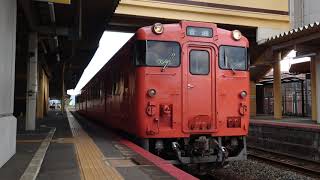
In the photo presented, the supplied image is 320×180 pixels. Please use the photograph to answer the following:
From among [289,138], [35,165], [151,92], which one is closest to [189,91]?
[151,92]

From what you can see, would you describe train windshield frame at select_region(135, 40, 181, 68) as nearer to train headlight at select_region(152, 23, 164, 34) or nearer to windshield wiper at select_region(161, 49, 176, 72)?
windshield wiper at select_region(161, 49, 176, 72)

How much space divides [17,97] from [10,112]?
85.7 ft

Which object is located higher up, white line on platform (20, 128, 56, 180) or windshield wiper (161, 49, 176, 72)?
windshield wiper (161, 49, 176, 72)

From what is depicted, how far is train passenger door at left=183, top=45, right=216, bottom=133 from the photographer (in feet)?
27.5

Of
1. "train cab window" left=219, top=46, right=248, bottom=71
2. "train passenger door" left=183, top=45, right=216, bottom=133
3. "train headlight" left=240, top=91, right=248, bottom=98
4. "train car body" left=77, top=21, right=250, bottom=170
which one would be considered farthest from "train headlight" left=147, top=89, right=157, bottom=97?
"train headlight" left=240, top=91, right=248, bottom=98

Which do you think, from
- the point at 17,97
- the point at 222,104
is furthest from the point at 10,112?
the point at 17,97

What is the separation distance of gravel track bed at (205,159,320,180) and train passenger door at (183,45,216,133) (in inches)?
75.1

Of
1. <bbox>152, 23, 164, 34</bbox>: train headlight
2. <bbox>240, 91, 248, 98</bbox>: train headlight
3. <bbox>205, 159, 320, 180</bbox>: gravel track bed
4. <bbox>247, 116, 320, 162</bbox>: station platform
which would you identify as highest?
<bbox>152, 23, 164, 34</bbox>: train headlight

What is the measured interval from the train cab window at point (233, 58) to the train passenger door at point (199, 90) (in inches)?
9.1

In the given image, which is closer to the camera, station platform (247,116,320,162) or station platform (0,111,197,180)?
station platform (0,111,197,180)

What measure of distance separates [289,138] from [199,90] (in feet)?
23.4

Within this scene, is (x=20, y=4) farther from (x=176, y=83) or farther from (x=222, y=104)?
(x=222, y=104)

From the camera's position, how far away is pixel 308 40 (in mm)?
15727

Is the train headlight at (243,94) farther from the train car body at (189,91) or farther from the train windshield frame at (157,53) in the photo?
the train windshield frame at (157,53)
